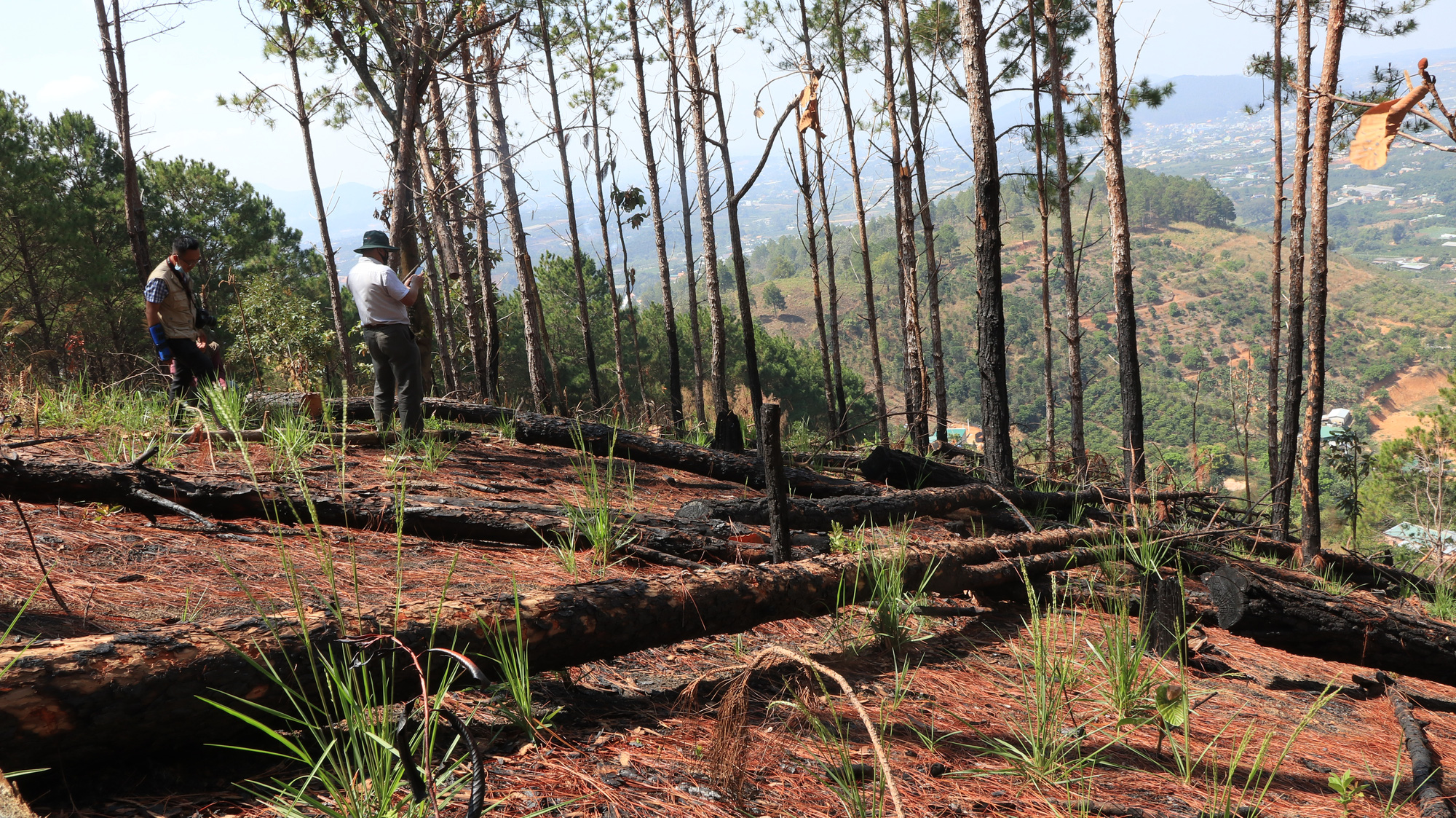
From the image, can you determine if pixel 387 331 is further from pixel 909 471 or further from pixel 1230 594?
pixel 1230 594

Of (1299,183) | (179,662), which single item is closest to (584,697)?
(179,662)

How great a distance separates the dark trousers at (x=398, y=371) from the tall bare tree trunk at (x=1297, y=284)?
34.7 feet

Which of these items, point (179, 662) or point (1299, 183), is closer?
point (179, 662)

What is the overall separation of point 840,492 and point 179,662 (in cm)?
427

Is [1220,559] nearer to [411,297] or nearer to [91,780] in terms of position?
[91,780]

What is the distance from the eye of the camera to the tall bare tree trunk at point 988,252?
5883mm

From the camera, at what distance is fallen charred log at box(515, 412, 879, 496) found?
5746 mm

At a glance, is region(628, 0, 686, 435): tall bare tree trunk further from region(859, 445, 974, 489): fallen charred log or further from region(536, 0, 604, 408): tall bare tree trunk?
region(859, 445, 974, 489): fallen charred log

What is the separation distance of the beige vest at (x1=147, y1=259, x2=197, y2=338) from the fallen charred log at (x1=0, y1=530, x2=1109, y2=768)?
534 centimetres

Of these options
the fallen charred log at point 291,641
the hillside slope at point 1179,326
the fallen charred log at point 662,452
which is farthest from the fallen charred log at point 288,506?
the hillside slope at point 1179,326

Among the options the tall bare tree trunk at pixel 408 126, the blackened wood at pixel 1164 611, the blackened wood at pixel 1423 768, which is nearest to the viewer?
the blackened wood at pixel 1423 768

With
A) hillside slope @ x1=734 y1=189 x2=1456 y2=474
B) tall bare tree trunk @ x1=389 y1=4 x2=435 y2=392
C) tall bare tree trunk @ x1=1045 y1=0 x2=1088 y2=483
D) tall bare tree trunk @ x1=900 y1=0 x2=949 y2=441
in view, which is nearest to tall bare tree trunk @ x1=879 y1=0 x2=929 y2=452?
tall bare tree trunk @ x1=900 y1=0 x2=949 y2=441

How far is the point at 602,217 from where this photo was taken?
19219 millimetres

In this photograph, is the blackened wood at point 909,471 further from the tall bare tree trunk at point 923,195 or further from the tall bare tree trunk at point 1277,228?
the tall bare tree trunk at point 1277,228
